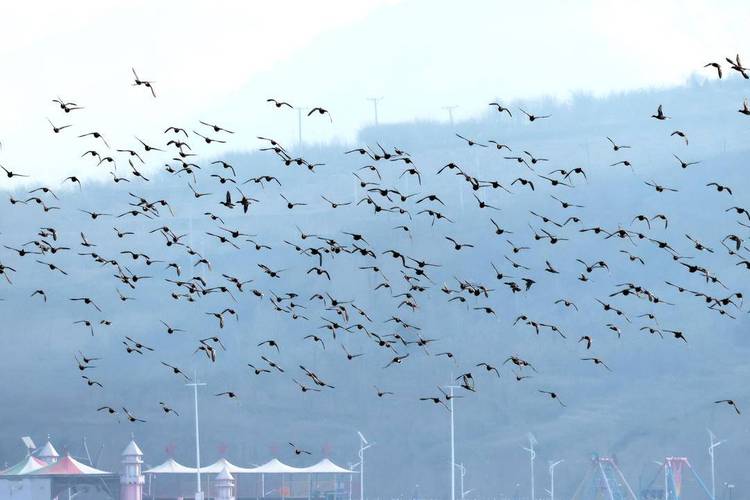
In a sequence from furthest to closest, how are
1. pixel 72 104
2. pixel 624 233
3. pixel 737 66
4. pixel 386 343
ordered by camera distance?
1. pixel 386 343
2. pixel 624 233
3. pixel 72 104
4. pixel 737 66

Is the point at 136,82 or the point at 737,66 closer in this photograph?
the point at 737,66

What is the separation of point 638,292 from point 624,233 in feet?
26.8

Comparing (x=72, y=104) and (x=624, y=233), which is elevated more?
(x=72, y=104)

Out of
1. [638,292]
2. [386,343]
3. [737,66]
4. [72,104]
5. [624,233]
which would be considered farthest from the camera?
[386,343]

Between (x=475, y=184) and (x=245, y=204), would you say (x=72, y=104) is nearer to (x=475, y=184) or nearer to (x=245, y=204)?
(x=245, y=204)

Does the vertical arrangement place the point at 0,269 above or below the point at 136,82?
below

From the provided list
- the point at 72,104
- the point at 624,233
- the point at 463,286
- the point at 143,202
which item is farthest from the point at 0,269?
the point at 624,233

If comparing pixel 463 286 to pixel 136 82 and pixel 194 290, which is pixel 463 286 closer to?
pixel 194 290

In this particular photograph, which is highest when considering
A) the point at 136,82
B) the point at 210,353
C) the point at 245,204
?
the point at 136,82

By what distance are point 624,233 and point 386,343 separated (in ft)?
70.5

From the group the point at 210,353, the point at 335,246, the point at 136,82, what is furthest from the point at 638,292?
the point at 136,82

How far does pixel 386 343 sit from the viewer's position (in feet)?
322

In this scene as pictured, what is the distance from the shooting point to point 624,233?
79812 millimetres

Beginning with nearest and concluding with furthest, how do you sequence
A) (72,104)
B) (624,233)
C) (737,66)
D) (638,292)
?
(737,66) < (72,104) < (624,233) < (638,292)
